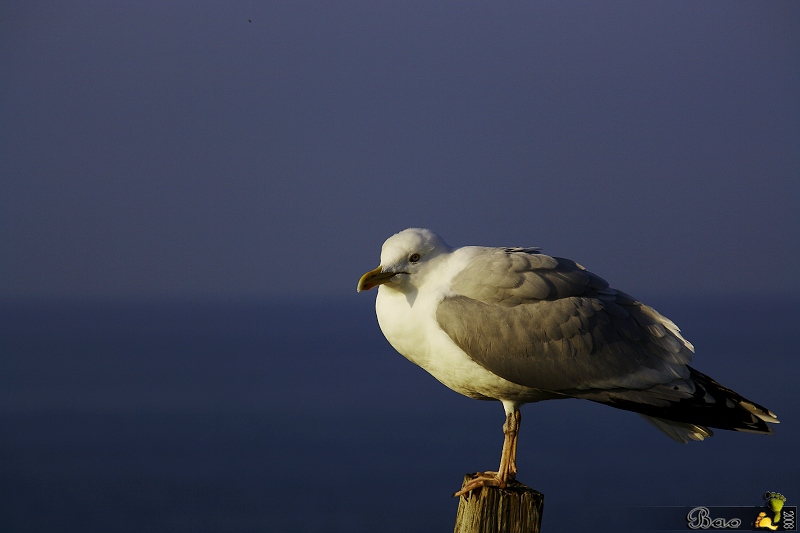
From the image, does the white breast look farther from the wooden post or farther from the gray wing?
the wooden post

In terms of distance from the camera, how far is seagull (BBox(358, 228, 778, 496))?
591 centimetres

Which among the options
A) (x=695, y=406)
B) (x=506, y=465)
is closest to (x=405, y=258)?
(x=506, y=465)

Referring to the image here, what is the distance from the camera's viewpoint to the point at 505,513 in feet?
18.4

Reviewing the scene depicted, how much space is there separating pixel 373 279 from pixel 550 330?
1.36 meters

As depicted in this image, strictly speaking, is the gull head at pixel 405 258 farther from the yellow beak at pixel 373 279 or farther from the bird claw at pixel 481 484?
the bird claw at pixel 481 484

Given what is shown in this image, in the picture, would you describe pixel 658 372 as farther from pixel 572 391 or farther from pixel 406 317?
pixel 406 317

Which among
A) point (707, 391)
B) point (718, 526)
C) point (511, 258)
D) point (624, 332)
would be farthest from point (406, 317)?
point (718, 526)

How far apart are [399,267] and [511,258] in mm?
845

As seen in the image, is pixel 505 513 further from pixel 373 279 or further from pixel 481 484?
pixel 373 279

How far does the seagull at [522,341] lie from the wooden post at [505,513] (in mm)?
248

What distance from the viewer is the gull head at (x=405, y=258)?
6.07 meters

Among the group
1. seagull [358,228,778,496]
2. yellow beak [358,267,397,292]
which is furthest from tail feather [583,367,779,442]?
yellow beak [358,267,397,292]

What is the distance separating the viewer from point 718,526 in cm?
666

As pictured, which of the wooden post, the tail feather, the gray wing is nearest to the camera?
the wooden post
